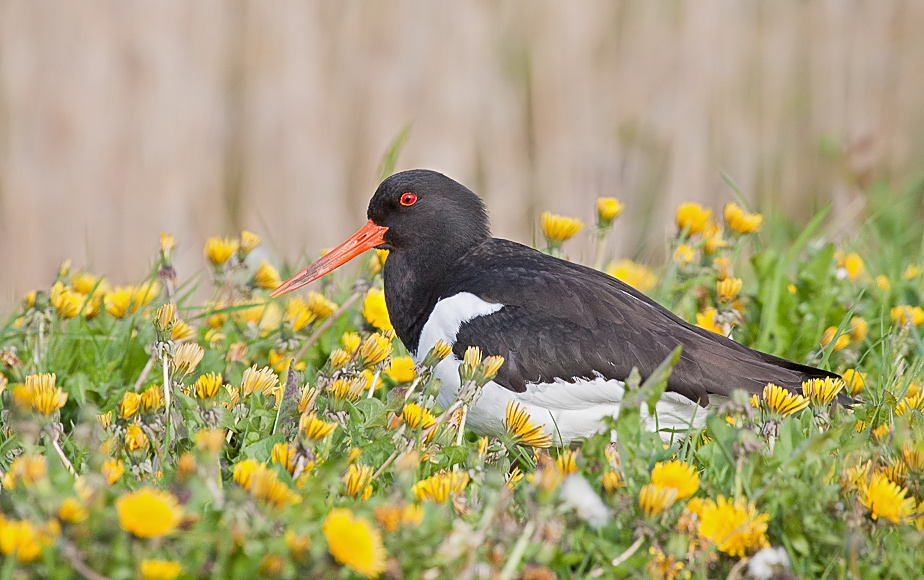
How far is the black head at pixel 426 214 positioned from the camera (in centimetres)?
386

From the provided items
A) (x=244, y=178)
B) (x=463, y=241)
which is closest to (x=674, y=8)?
(x=244, y=178)

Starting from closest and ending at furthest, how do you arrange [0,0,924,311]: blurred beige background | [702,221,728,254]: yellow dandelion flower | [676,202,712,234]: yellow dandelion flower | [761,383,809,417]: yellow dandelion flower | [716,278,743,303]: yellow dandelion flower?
[761,383,809,417]: yellow dandelion flower
[716,278,743,303]: yellow dandelion flower
[702,221,728,254]: yellow dandelion flower
[676,202,712,234]: yellow dandelion flower
[0,0,924,311]: blurred beige background

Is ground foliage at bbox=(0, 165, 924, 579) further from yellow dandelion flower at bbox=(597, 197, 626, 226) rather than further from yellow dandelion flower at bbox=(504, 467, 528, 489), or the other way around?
yellow dandelion flower at bbox=(597, 197, 626, 226)

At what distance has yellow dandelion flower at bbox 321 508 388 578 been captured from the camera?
1.71 m

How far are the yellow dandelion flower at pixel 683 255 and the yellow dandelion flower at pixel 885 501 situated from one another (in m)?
2.00

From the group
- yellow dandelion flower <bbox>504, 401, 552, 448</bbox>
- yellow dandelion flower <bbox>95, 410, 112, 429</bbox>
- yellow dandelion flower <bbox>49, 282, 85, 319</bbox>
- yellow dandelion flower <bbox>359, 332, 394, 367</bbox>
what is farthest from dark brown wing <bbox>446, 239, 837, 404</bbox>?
yellow dandelion flower <bbox>49, 282, 85, 319</bbox>

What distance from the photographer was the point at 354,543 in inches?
67.3

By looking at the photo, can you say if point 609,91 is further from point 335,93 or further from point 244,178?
point 244,178

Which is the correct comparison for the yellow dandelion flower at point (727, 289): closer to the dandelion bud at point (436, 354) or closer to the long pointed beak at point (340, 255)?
the long pointed beak at point (340, 255)

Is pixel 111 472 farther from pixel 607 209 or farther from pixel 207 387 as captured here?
pixel 607 209

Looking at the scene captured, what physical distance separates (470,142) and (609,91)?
34.6 inches

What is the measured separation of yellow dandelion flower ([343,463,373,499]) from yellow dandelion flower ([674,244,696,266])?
2116 millimetres

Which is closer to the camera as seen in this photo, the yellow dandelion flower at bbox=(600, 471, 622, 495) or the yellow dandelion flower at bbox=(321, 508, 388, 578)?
the yellow dandelion flower at bbox=(321, 508, 388, 578)

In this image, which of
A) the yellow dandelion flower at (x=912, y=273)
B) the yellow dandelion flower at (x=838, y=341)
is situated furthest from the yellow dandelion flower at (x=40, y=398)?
the yellow dandelion flower at (x=912, y=273)
